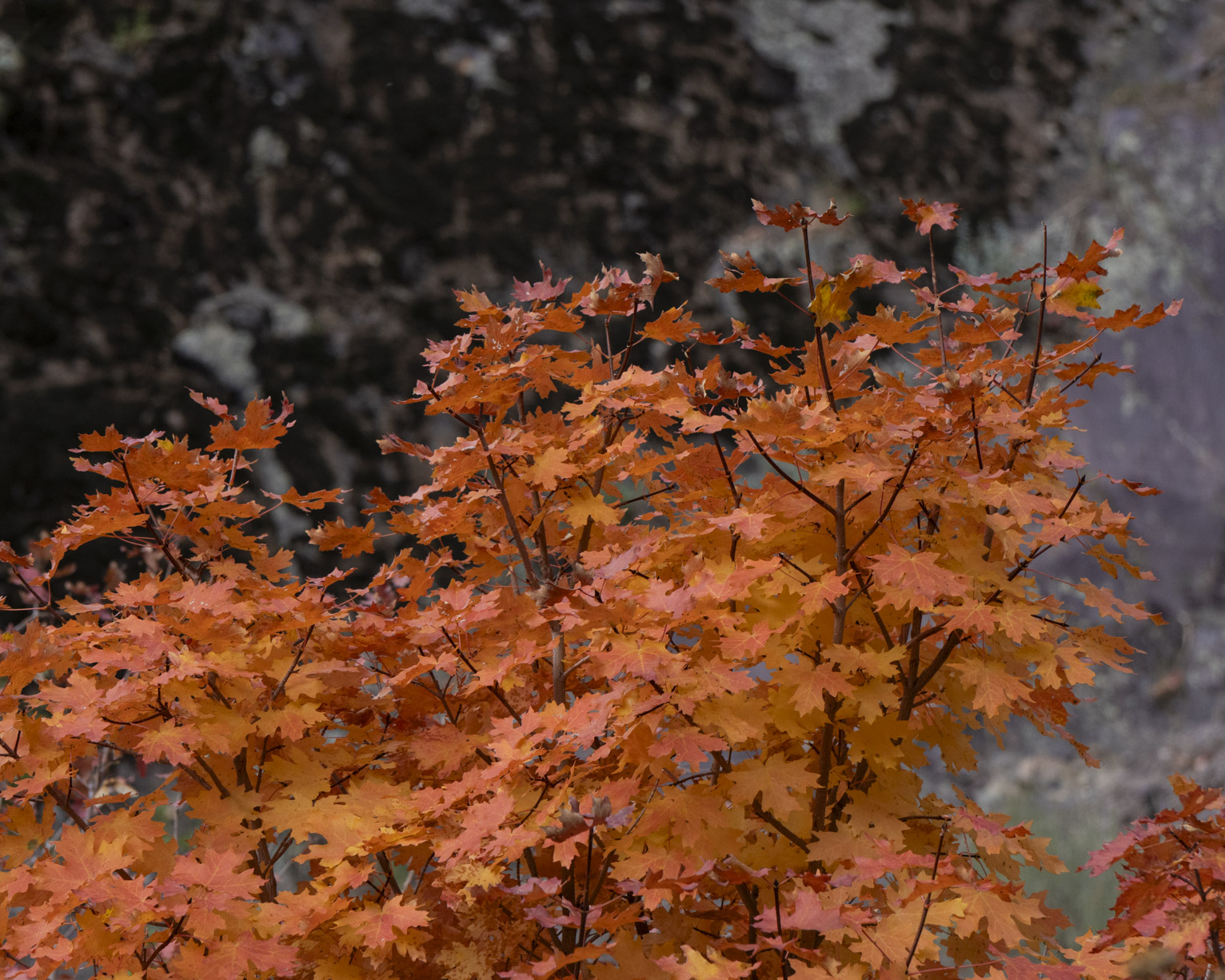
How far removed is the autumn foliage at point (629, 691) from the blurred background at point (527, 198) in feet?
11.8

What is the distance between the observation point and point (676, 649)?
161 cm

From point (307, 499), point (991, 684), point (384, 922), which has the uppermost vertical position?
point (991, 684)

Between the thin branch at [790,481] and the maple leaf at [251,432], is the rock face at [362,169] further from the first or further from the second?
the thin branch at [790,481]

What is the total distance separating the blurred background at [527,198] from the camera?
535 cm

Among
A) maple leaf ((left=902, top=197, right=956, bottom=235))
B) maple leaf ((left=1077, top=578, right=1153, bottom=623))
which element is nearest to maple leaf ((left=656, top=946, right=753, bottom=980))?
maple leaf ((left=1077, top=578, right=1153, bottom=623))

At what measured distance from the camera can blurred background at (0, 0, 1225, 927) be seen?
17.5ft

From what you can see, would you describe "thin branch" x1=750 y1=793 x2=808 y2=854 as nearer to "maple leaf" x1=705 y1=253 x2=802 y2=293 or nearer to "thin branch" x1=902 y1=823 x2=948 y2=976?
"thin branch" x1=902 y1=823 x2=948 y2=976

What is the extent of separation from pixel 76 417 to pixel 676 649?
15.3 feet

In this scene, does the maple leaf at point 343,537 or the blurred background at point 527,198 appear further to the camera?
the blurred background at point 527,198

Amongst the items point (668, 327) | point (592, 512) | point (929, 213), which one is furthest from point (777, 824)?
point (929, 213)

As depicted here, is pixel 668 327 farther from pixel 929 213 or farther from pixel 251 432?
pixel 251 432

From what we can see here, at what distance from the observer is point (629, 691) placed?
144cm

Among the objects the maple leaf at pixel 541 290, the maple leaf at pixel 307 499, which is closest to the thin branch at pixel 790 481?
the maple leaf at pixel 541 290

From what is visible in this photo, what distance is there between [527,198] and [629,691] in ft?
15.9
